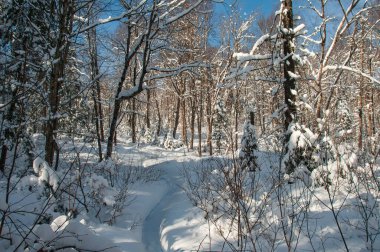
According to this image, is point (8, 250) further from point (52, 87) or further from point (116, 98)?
point (116, 98)

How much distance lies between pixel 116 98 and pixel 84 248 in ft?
25.1

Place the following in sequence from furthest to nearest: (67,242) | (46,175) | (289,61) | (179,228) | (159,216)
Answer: (289,61) → (159,216) → (179,228) → (46,175) → (67,242)

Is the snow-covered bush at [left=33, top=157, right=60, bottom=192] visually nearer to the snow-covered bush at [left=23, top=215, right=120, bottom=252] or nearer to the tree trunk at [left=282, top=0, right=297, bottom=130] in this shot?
the snow-covered bush at [left=23, top=215, right=120, bottom=252]

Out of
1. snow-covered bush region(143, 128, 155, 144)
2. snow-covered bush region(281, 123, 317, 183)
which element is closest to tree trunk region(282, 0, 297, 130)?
snow-covered bush region(281, 123, 317, 183)

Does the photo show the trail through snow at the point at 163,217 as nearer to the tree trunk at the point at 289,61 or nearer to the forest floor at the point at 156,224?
the forest floor at the point at 156,224

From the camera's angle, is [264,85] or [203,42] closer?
[203,42]

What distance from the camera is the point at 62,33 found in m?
5.72

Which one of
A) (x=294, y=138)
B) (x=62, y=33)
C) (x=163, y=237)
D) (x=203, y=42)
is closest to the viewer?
(x=163, y=237)

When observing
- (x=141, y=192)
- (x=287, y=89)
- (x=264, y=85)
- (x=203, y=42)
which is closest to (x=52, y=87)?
(x=141, y=192)

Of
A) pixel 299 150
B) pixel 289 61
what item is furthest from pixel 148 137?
pixel 299 150

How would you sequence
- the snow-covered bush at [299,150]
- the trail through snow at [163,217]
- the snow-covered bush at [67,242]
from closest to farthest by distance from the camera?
1. the snow-covered bush at [67,242]
2. the trail through snow at [163,217]
3. the snow-covered bush at [299,150]

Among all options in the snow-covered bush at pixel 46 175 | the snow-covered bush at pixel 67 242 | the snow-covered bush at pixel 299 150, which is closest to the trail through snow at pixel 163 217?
the snow-covered bush at pixel 46 175

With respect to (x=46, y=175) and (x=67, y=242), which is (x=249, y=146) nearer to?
(x=46, y=175)

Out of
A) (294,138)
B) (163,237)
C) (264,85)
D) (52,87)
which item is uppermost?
(264,85)
